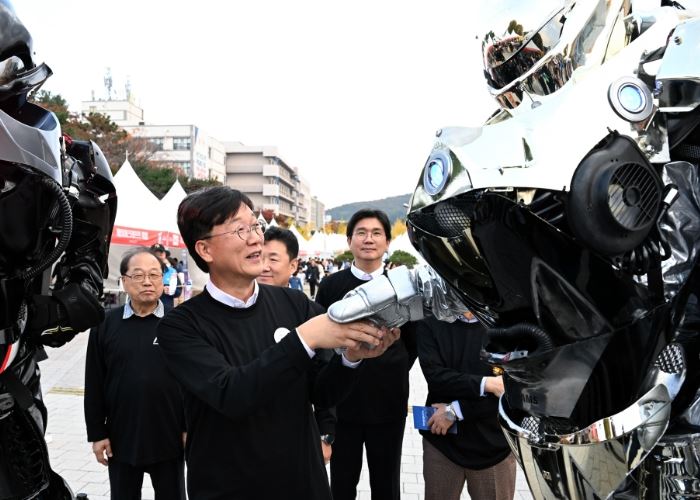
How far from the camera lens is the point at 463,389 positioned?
2812 millimetres

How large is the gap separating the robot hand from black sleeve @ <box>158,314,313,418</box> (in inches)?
8.0

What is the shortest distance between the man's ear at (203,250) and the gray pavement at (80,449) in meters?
1.30

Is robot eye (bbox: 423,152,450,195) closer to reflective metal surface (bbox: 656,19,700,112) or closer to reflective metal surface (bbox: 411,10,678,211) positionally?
reflective metal surface (bbox: 411,10,678,211)

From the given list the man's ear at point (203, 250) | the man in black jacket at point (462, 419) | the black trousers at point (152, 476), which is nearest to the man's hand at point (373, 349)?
the man's ear at point (203, 250)

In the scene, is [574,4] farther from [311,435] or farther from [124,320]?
[124,320]

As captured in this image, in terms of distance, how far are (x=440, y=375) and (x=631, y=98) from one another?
76.6 inches

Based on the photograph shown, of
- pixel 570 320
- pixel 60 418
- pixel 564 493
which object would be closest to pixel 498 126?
pixel 570 320

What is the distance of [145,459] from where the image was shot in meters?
3.12

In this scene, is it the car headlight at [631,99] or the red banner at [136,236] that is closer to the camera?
the car headlight at [631,99]

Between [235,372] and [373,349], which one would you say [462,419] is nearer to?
[373,349]

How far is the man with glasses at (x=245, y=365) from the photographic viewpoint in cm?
179

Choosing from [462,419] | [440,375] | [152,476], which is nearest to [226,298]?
[440,375]

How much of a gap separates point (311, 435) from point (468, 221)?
1137 mm

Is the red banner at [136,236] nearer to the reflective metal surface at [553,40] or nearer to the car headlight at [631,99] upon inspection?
the reflective metal surface at [553,40]
